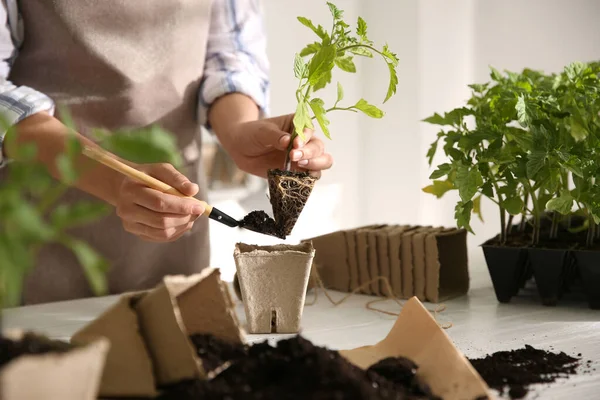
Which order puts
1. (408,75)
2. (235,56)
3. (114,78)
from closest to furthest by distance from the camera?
(114,78) → (235,56) → (408,75)

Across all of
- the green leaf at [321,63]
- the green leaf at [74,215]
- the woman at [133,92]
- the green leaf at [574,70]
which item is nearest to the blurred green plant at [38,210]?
the green leaf at [74,215]

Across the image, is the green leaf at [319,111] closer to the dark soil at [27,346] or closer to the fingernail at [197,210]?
the fingernail at [197,210]

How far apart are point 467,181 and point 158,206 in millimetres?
529

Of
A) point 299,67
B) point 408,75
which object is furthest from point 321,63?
point 408,75

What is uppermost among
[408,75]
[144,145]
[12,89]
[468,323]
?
[408,75]

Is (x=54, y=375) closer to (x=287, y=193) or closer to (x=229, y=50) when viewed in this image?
(x=287, y=193)

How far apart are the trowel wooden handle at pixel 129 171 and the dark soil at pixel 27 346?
0.29 metres

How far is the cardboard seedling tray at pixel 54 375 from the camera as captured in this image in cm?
49

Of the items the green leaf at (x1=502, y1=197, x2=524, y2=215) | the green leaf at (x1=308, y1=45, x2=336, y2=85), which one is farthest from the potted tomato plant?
the green leaf at (x1=308, y1=45, x2=336, y2=85)

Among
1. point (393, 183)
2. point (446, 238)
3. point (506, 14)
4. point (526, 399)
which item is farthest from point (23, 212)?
point (393, 183)

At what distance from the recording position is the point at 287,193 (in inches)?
45.4

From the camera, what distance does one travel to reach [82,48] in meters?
1.41

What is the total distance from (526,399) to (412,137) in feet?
8.27

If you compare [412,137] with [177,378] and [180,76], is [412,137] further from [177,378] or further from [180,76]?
[177,378]
